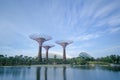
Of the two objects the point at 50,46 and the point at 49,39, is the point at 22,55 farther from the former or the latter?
the point at 50,46

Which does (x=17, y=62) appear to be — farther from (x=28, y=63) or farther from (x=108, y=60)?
(x=108, y=60)

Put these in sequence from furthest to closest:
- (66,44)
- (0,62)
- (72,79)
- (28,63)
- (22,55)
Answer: (66,44)
(22,55)
(28,63)
(0,62)
(72,79)

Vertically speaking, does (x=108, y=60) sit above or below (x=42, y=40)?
below

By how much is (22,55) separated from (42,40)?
1475 cm

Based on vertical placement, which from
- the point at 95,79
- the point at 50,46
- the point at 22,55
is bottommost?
the point at 95,79

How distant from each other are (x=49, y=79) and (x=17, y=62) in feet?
189

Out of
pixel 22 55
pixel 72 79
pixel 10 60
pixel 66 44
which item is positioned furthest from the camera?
pixel 66 44

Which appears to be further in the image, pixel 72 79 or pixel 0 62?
pixel 0 62

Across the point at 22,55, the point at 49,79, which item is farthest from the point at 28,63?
the point at 49,79

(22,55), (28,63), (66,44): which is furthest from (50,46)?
(28,63)

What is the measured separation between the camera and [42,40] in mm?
96375

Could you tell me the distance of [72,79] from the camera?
22828 millimetres

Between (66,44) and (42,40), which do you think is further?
(66,44)

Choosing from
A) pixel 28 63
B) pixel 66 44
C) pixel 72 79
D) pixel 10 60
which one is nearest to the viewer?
pixel 72 79
